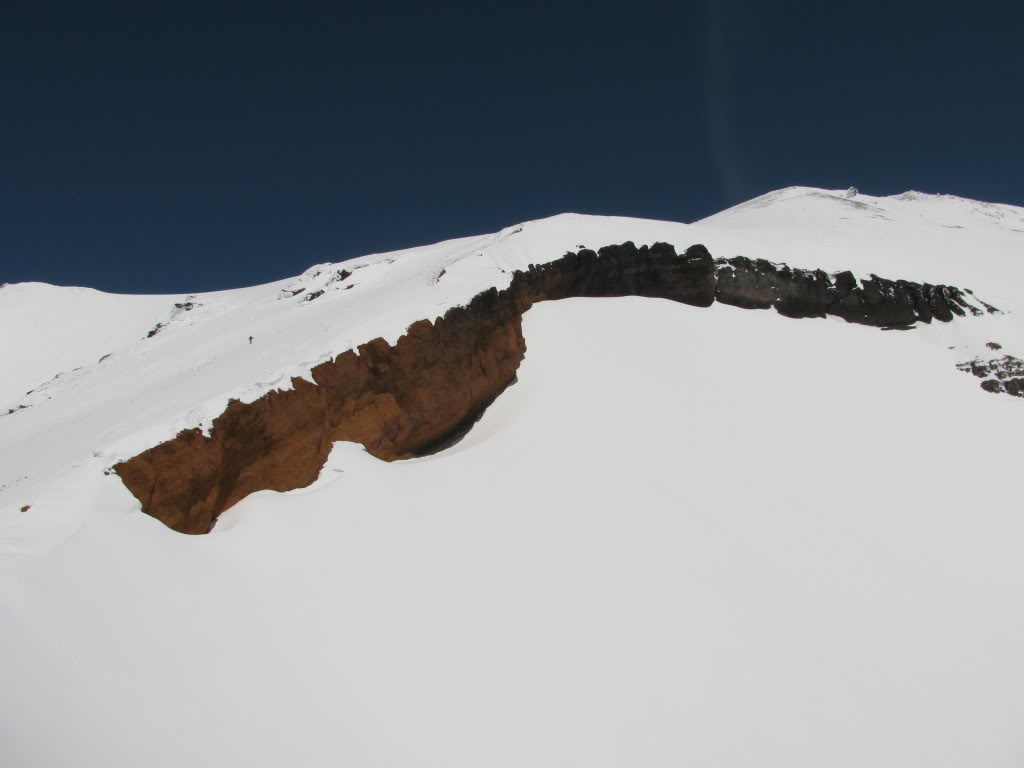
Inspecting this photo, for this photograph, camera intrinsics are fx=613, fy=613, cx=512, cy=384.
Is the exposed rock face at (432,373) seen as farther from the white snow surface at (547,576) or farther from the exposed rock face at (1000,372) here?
the exposed rock face at (1000,372)

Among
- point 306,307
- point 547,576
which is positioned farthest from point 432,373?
point 306,307

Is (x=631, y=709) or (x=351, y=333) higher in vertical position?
(x=351, y=333)

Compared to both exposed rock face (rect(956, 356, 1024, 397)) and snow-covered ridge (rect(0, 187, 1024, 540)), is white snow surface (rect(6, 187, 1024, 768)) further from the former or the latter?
exposed rock face (rect(956, 356, 1024, 397))

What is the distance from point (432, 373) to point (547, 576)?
4.53 metres

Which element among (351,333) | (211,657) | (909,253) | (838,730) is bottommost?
(838,730)

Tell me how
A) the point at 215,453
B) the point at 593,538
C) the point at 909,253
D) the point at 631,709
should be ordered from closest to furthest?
the point at 631,709 → the point at 215,453 → the point at 593,538 → the point at 909,253

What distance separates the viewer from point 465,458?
10.2 m

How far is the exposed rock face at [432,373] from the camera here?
726 cm

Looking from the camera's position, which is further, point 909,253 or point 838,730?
point 909,253

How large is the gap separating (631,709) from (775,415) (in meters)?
8.80

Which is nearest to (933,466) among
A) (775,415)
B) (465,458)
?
(775,415)

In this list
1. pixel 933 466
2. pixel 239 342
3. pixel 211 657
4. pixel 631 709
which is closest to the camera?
pixel 211 657

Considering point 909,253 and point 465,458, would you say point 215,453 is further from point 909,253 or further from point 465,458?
point 909,253

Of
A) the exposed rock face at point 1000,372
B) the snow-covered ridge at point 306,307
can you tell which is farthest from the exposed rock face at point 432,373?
the exposed rock face at point 1000,372
